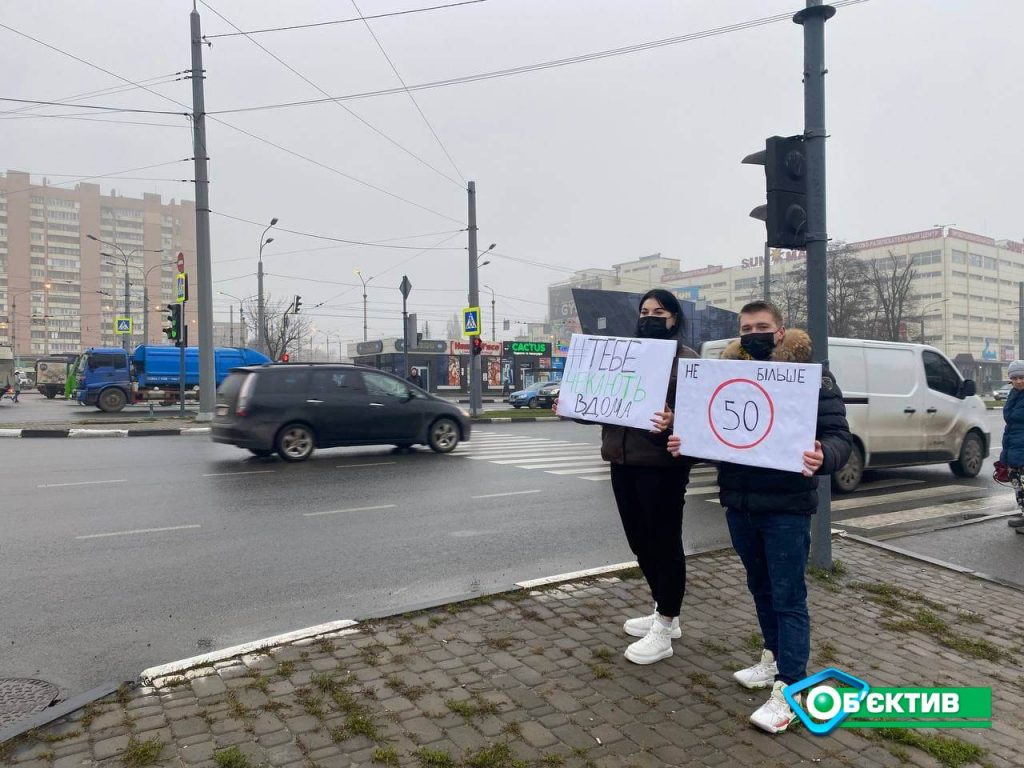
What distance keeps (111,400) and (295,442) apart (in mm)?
18862

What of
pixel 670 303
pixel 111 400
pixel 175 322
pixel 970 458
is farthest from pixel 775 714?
pixel 111 400

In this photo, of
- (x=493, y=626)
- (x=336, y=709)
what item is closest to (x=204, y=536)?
(x=493, y=626)

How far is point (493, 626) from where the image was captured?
14.4 feet

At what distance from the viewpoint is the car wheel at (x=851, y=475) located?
9922 millimetres

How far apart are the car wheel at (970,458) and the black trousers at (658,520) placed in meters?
9.46

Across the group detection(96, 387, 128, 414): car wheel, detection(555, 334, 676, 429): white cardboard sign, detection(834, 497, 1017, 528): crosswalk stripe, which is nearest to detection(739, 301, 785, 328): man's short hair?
detection(555, 334, 676, 429): white cardboard sign

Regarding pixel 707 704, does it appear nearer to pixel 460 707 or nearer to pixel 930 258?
pixel 460 707

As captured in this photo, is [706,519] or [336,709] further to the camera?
[706,519]

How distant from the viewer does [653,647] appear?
388 centimetres

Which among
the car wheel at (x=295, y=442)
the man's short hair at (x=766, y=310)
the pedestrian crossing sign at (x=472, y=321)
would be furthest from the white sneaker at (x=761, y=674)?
the pedestrian crossing sign at (x=472, y=321)

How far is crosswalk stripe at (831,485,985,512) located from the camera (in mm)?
9156

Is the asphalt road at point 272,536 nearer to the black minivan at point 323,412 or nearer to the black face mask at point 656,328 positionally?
the black minivan at point 323,412

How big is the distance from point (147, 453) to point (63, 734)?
38.8 ft

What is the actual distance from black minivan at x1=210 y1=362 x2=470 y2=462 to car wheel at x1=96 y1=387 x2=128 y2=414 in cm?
1733
